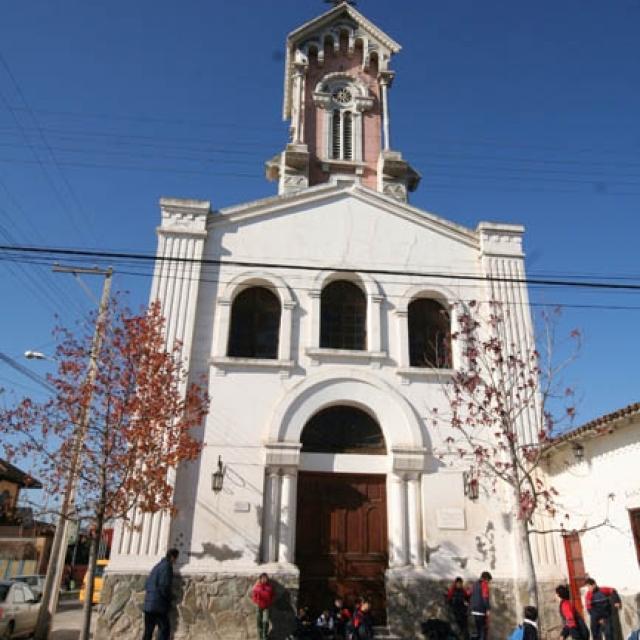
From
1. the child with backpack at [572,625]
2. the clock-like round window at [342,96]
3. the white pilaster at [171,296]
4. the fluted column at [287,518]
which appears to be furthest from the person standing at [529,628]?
the clock-like round window at [342,96]

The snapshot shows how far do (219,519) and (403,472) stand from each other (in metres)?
4.23

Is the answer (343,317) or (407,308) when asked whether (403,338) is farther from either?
(343,317)

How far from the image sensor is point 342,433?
14180 mm

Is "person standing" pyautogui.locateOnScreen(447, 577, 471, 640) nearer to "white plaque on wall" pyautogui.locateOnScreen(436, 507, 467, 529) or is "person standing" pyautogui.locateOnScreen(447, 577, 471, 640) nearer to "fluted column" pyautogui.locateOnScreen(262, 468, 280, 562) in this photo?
"white plaque on wall" pyautogui.locateOnScreen(436, 507, 467, 529)

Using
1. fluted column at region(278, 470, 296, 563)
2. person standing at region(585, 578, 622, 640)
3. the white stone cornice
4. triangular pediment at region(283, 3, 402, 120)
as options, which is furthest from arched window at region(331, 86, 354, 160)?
person standing at region(585, 578, 622, 640)

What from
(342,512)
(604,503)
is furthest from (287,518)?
(604,503)

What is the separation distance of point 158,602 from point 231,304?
7.11 meters

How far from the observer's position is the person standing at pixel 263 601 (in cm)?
1150

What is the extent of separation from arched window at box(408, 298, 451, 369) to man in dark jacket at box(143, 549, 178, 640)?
772 centimetres

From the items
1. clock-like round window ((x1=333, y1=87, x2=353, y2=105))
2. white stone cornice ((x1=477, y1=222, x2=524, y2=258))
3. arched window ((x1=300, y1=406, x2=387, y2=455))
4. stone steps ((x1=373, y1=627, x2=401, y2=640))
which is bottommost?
stone steps ((x1=373, y1=627, x2=401, y2=640))

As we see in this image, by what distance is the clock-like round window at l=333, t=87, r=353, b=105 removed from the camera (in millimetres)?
21438

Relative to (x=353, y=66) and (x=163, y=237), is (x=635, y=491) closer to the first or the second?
(x=163, y=237)

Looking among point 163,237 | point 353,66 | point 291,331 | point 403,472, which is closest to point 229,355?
point 291,331

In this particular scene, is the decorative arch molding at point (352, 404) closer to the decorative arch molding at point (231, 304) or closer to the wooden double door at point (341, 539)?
the decorative arch molding at point (231, 304)
